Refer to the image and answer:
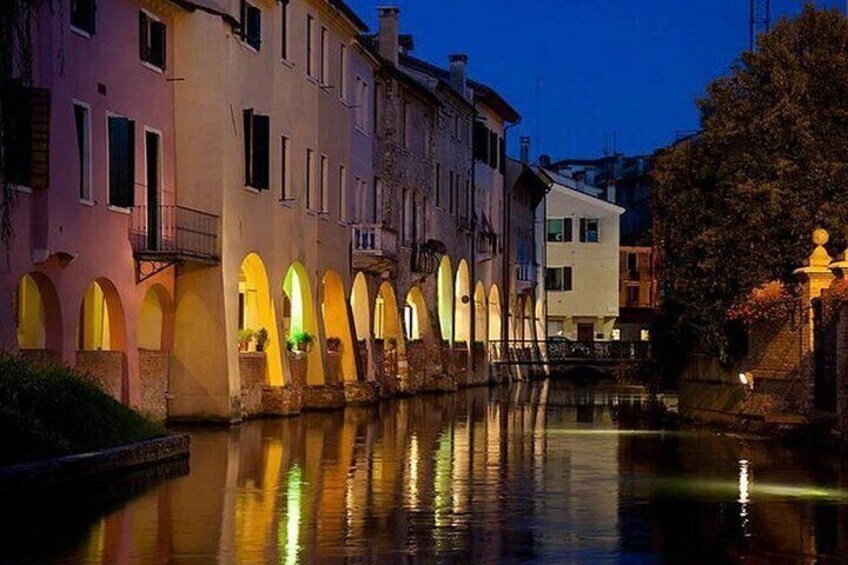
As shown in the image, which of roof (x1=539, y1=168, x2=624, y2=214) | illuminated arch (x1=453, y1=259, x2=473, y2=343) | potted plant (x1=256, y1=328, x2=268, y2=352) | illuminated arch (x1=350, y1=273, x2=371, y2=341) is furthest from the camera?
roof (x1=539, y1=168, x2=624, y2=214)

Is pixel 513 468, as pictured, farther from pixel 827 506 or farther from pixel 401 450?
pixel 827 506

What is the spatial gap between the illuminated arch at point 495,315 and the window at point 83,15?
50499mm

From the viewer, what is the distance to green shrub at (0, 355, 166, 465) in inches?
863

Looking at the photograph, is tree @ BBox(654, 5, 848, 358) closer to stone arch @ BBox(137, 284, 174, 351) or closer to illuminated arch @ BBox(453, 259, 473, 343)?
stone arch @ BBox(137, 284, 174, 351)

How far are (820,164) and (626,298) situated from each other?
75958 mm

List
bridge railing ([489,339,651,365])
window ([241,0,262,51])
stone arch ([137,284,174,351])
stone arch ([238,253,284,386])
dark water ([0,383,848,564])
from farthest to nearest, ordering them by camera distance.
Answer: bridge railing ([489,339,651,365]) < stone arch ([238,253,284,386]) < window ([241,0,262,51]) < stone arch ([137,284,174,351]) < dark water ([0,383,848,564])

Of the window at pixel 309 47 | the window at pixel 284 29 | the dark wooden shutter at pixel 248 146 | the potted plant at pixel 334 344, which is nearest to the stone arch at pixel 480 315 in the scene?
the potted plant at pixel 334 344

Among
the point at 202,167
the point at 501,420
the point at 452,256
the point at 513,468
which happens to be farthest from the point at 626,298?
the point at 513,468

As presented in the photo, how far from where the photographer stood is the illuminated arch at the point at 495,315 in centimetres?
8256

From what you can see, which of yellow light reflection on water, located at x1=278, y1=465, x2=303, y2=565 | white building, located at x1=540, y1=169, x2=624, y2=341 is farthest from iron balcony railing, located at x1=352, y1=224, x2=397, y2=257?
white building, located at x1=540, y1=169, x2=624, y2=341

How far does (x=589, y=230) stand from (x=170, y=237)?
224 ft

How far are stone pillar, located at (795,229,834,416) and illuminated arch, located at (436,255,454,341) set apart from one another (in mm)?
37469

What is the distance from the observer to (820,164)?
37.0 metres

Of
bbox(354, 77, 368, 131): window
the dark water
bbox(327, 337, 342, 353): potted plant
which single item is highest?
bbox(354, 77, 368, 131): window
